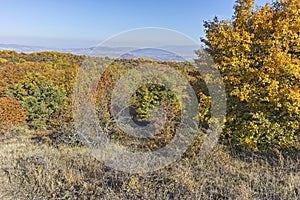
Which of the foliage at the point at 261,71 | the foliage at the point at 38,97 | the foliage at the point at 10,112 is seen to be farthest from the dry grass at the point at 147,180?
the foliage at the point at 38,97

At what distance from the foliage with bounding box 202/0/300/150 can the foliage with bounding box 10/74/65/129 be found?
22.5 ft

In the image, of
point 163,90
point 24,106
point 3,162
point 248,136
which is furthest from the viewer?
point 24,106

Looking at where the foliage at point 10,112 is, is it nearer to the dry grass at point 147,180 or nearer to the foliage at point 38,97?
the foliage at point 38,97

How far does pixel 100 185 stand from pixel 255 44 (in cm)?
477

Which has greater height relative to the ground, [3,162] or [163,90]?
[163,90]

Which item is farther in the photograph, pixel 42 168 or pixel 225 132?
pixel 225 132

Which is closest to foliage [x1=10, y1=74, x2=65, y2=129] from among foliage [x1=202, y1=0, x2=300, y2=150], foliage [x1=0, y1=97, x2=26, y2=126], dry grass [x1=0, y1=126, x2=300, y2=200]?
foliage [x1=0, y1=97, x2=26, y2=126]

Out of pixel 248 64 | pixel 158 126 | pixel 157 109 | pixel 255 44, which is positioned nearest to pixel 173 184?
pixel 158 126

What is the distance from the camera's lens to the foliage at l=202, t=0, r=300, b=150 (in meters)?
5.77

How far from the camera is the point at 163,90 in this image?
899 cm

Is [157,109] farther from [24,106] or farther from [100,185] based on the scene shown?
[24,106]

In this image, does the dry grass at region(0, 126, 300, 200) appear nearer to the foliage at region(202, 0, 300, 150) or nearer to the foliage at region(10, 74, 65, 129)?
the foliage at region(202, 0, 300, 150)

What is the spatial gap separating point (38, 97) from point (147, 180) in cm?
811

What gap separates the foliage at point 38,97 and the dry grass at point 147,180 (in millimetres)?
5554
